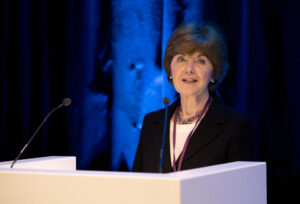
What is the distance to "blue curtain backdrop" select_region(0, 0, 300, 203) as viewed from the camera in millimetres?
3145

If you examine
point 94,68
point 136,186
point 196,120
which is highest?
point 94,68

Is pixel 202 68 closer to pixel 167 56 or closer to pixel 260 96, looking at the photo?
pixel 167 56

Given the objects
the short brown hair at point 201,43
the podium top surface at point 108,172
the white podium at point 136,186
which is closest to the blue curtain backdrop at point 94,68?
the short brown hair at point 201,43

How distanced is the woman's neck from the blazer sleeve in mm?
233

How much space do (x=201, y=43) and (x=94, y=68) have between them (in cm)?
152

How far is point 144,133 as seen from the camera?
7.78ft

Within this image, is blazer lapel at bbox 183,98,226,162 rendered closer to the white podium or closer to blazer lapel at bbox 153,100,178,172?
blazer lapel at bbox 153,100,178,172

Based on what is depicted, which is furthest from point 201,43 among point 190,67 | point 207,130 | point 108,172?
point 108,172

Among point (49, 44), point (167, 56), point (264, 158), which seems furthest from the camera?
point (49, 44)

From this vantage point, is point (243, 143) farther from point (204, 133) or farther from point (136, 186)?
point (136, 186)

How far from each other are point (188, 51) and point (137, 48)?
1.29 m

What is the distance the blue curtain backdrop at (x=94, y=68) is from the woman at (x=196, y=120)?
2.68 feet

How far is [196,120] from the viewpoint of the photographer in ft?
7.32

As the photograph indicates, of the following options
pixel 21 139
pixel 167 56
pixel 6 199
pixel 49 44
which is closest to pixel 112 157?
pixel 21 139
